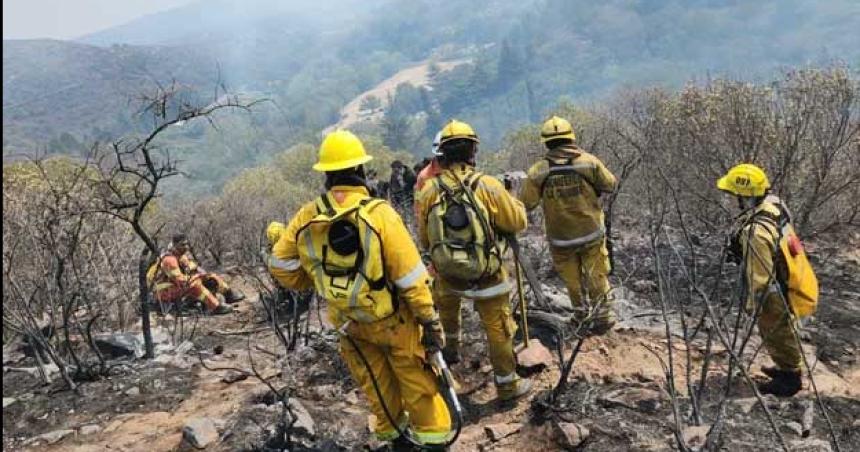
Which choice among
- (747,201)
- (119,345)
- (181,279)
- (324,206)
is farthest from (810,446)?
(181,279)

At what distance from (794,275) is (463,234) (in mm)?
2125

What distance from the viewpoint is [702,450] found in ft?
7.86

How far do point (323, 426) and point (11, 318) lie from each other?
9.66 ft

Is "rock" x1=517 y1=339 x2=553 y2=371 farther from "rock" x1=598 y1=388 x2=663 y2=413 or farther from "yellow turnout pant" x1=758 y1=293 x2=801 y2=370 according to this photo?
"yellow turnout pant" x1=758 y1=293 x2=801 y2=370

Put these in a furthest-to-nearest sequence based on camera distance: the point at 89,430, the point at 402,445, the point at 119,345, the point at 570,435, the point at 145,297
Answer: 1. the point at 119,345
2. the point at 145,297
3. the point at 89,430
4. the point at 402,445
5. the point at 570,435

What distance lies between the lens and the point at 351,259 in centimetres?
328

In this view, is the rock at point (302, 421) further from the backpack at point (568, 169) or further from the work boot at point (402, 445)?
the backpack at point (568, 169)

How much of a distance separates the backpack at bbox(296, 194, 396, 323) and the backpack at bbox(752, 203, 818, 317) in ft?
8.28

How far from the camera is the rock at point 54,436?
4281mm

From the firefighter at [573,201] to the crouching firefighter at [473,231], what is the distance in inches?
41.8

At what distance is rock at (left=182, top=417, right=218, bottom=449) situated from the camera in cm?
390

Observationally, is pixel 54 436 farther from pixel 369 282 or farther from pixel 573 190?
pixel 573 190

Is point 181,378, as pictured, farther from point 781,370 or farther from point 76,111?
point 76,111

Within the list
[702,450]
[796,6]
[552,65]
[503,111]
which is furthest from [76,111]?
[702,450]
